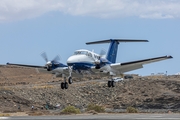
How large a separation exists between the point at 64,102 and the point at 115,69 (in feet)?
113

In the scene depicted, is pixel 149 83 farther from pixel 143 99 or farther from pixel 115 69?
pixel 115 69

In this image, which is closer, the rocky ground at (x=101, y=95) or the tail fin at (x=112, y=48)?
the tail fin at (x=112, y=48)

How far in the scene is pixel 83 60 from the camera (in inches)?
2408

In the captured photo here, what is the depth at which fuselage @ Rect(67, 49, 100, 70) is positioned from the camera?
6033cm

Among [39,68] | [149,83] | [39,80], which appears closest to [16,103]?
[39,68]

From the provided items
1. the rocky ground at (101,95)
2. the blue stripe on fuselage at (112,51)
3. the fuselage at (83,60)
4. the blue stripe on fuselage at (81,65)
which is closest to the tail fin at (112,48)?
the blue stripe on fuselage at (112,51)

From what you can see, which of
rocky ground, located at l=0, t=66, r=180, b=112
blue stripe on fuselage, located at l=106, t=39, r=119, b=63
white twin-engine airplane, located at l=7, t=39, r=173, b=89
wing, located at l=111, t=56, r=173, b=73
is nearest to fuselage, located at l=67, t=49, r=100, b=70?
white twin-engine airplane, located at l=7, t=39, r=173, b=89

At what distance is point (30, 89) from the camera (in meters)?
99.5

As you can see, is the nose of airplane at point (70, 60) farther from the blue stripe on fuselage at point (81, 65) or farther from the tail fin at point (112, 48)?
the tail fin at point (112, 48)

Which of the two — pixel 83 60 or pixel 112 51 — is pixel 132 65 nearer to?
pixel 83 60

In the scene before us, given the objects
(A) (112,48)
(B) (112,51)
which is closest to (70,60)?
(B) (112,51)

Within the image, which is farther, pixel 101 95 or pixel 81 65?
pixel 101 95

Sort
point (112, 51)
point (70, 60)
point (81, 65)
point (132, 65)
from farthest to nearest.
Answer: point (112, 51) < point (132, 65) < point (81, 65) < point (70, 60)

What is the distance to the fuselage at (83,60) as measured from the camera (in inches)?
2375
